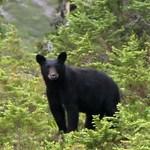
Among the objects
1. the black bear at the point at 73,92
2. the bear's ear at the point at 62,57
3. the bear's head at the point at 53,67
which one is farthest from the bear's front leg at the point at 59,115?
the bear's ear at the point at 62,57

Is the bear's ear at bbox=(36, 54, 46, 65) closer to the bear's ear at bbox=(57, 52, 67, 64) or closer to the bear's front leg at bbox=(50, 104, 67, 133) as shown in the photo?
the bear's ear at bbox=(57, 52, 67, 64)

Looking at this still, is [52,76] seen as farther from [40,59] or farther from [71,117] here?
[71,117]

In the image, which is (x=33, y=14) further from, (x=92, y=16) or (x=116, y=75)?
(x=116, y=75)

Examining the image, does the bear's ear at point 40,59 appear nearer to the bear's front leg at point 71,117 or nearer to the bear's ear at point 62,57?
the bear's ear at point 62,57

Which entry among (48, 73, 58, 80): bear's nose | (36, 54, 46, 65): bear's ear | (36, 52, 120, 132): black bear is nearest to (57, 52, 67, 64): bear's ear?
(36, 52, 120, 132): black bear

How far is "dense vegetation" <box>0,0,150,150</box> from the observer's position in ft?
25.4

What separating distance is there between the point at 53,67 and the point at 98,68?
3.97m

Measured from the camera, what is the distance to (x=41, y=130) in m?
9.19

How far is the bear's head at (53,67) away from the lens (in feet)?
30.3

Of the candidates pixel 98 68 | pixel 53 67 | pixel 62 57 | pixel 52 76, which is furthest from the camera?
pixel 98 68

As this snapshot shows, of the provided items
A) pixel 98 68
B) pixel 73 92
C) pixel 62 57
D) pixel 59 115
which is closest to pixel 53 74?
pixel 62 57

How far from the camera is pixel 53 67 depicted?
9359mm

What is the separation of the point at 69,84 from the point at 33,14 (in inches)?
1066

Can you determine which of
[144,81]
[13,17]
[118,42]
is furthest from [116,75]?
[13,17]
